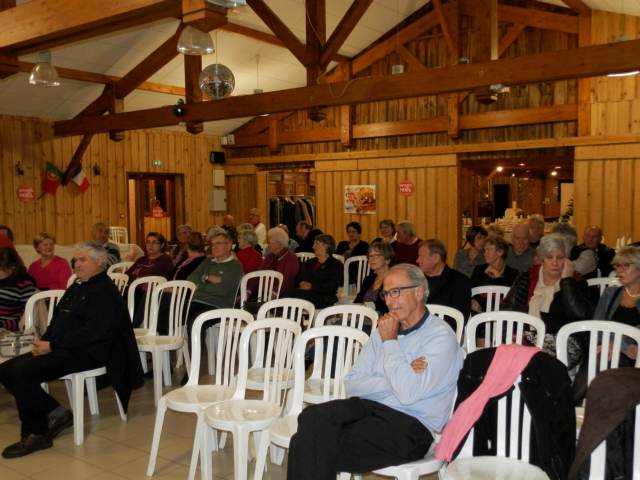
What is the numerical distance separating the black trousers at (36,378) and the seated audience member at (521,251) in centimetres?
359

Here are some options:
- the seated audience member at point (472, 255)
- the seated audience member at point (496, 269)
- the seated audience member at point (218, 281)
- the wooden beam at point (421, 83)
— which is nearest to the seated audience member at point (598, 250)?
the seated audience member at point (472, 255)

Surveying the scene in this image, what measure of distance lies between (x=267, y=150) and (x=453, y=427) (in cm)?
995

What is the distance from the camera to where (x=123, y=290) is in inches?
219

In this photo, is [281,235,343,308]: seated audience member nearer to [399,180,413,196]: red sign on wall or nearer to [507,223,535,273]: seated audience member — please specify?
[507,223,535,273]: seated audience member

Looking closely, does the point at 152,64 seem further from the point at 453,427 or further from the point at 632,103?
the point at 453,427

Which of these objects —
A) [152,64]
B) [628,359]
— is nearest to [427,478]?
[628,359]

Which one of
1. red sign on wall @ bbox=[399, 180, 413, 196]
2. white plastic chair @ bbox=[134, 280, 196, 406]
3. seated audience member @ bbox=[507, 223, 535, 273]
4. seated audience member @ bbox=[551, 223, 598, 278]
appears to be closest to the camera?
white plastic chair @ bbox=[134, 280, 196, 406]

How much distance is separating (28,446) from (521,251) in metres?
4.10

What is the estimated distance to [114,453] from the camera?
368 cm

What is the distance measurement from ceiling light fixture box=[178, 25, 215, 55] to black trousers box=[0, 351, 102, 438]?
225 cm

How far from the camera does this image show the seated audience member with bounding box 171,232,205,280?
19.1 ft

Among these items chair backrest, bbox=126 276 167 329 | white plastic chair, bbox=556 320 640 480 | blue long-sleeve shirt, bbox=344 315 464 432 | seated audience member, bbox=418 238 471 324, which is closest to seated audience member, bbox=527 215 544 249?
seated audience member, bbox=418 238 471 324

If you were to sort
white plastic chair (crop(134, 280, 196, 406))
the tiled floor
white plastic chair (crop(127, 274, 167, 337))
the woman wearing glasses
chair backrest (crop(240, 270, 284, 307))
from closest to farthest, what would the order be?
the woman wearing glasses < the tiled floor < white plastic chair (crop(134, 280, 196, 406)) < white plastic chair (crop(127, 274, 167, 337)) < chair backrest (crop(240, 270, 284, 307))

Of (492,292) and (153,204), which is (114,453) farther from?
(153,204)
